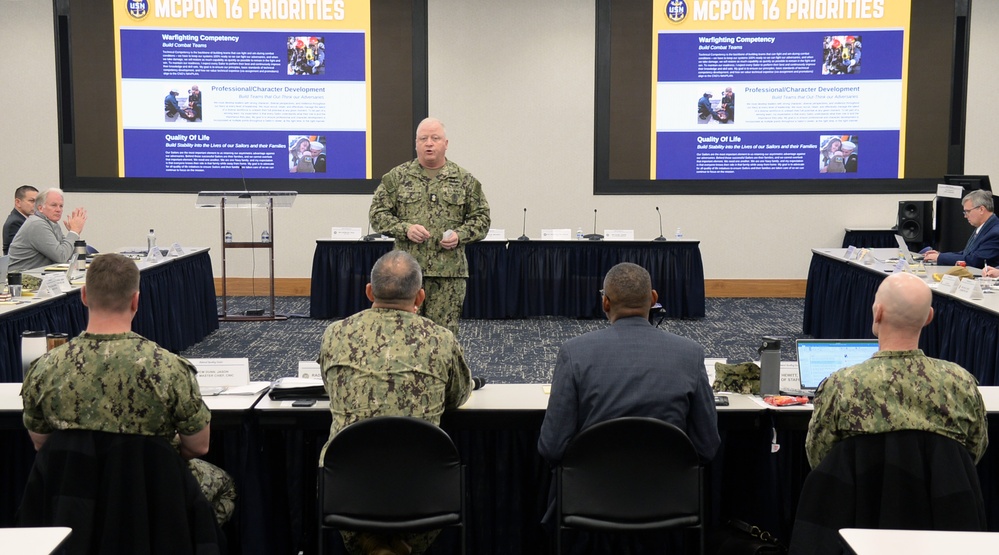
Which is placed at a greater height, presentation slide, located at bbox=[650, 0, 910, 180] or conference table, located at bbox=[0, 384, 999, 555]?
presentation slide, located at bbox=[650, 0, 910, 180]

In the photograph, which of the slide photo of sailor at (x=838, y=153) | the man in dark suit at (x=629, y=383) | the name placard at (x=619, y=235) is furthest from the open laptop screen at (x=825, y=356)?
Answer: the slide photo of sailor at (x=838, y=153)

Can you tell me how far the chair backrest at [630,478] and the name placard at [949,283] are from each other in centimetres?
380

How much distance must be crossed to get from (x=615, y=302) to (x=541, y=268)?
20.9 ft

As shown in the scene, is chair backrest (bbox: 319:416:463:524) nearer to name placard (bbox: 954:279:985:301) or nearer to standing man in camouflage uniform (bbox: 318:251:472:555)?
standing man in camouflage uniform (bbox: 318:251:472:555)

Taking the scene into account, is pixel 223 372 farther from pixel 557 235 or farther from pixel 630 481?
pixel 557 235

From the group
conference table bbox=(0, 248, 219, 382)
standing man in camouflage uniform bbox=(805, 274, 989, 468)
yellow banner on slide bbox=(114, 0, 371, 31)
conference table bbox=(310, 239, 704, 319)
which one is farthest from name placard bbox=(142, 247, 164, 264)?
standing man in camouflage uniform bbox=(805, 274, 989, 468)

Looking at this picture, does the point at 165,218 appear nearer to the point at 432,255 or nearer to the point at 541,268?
the point at 541,268

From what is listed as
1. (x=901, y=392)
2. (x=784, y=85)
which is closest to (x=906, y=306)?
(x=901, y=392)

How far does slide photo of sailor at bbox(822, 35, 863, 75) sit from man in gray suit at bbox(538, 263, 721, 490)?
8.30 metres

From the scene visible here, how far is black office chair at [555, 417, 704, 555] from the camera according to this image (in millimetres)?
2525

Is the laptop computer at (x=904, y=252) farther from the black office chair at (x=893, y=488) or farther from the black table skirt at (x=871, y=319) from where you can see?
the black office chair at (x=893, y=488)

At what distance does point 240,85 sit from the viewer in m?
10.2

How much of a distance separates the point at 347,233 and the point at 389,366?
668 cm

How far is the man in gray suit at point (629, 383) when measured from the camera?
2.64 meters
